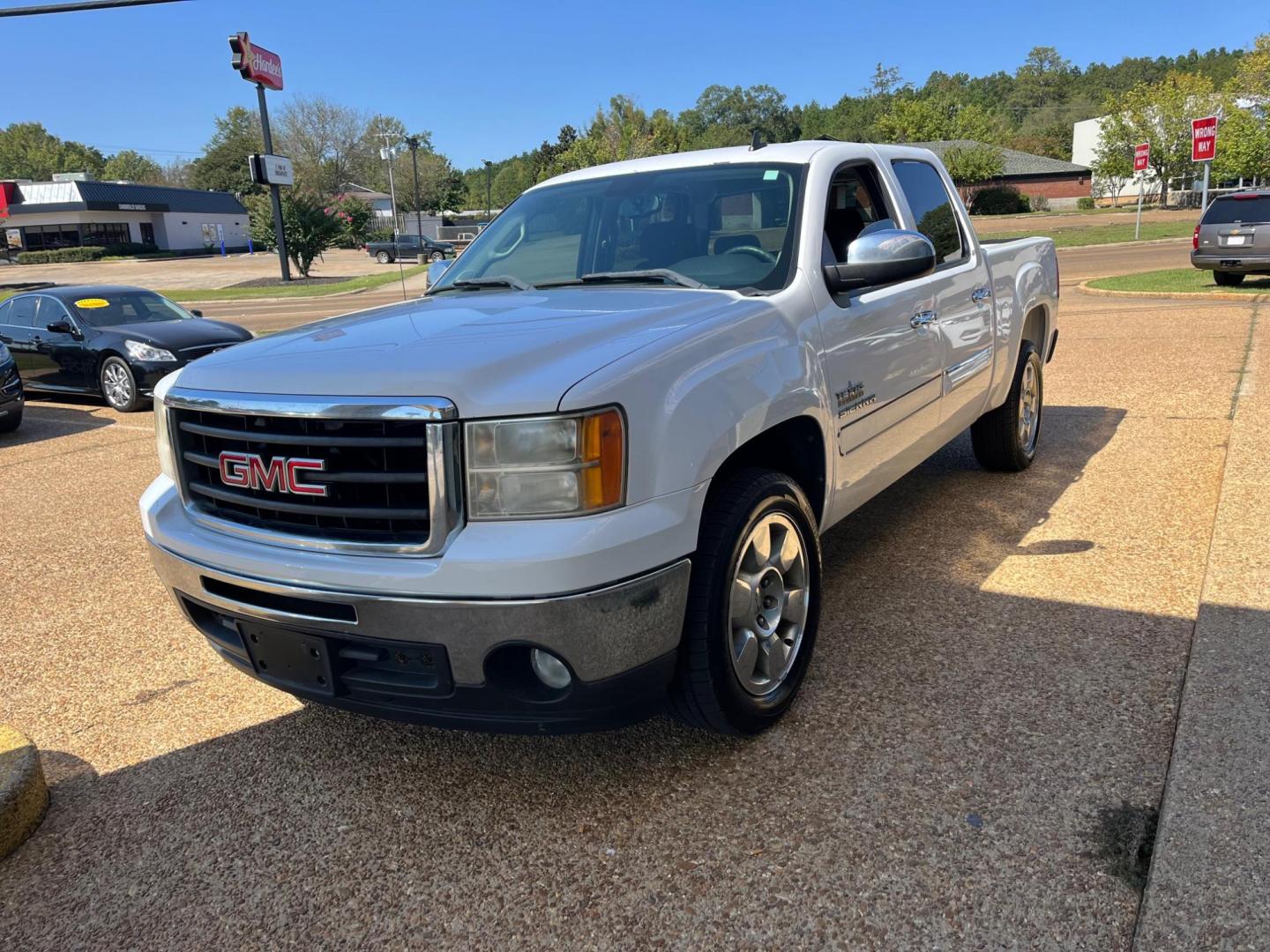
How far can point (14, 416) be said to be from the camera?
971 cm

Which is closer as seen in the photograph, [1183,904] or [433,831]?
[1183,904]

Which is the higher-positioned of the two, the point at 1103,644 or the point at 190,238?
the point at 190,238

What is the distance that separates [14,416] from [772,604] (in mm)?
9402

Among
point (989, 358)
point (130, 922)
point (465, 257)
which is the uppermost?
point (465, 257)

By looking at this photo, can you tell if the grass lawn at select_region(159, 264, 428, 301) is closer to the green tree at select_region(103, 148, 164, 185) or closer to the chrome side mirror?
the chrome side mirror

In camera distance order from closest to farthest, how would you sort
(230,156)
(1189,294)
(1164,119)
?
(1189,294) → (1164,119) → (230,156)

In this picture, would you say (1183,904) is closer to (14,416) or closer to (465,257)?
(465,257)

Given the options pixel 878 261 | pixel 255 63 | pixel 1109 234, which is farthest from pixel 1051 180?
pixel 878 261

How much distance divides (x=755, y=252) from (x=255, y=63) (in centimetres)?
3731

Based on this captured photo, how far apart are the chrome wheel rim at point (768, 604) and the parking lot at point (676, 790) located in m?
0.25

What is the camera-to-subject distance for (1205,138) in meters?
22.6

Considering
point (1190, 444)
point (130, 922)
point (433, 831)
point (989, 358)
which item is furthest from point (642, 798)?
point (1190, 444)

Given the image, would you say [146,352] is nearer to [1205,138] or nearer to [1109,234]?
[1205,138]

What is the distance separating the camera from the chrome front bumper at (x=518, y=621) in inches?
94.3
